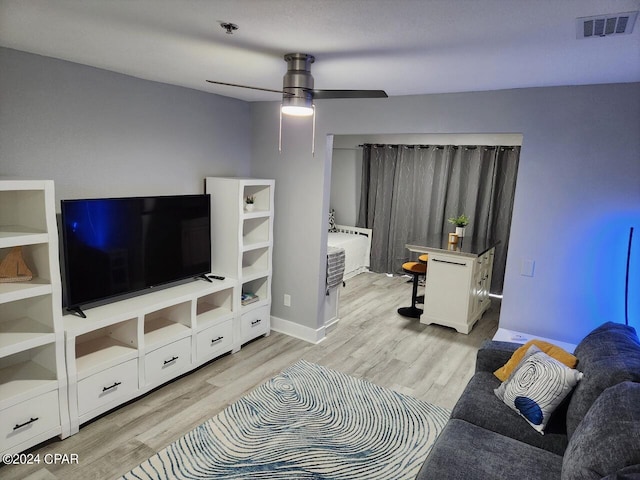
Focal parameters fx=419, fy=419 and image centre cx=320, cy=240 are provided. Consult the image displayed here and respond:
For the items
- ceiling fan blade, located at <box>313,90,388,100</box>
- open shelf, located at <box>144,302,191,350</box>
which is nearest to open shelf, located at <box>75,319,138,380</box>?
open shelf, located at <box>144,302,191,350</box>

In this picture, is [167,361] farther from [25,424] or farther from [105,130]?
[105,130]

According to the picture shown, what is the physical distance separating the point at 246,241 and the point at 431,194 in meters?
3.35

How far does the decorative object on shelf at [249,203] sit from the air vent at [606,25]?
9.47ft

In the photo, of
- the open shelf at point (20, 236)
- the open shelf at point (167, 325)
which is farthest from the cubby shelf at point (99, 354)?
the open shelf at point (20, 236)

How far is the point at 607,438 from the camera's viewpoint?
1.62 metres

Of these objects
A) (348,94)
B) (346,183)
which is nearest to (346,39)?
(348,94)

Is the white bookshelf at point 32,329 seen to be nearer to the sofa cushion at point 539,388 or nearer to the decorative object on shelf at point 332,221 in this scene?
the sofa cushion at point 539,388

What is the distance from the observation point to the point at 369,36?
1.95 metres

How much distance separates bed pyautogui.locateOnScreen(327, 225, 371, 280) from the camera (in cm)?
648

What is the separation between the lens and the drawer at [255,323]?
4.03 metres

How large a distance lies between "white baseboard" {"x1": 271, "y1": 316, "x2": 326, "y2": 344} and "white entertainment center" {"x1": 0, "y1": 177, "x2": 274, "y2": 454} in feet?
1.42

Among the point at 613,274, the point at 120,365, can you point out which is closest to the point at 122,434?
the point at 120,365

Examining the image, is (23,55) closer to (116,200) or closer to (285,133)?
(116,200)

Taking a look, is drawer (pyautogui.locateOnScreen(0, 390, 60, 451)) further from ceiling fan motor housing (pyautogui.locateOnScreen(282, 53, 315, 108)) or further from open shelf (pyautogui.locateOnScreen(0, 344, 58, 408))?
ceiling fan motor housing (pyautogui.locateOnScreen(282, 53, 315, 108))
